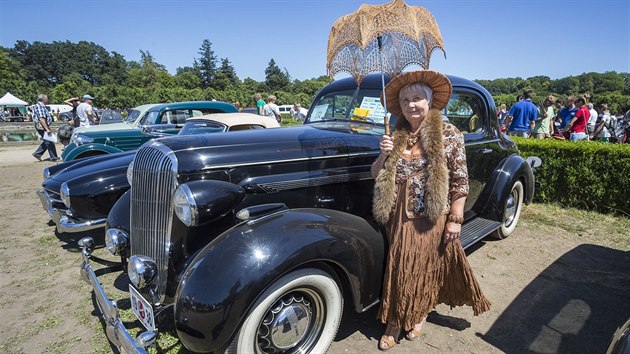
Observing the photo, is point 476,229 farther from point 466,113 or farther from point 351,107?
point 351,107

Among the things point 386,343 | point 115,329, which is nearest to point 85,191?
point 115,329

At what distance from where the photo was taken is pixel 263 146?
8.54 ft

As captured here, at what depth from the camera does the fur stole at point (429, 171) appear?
215cm

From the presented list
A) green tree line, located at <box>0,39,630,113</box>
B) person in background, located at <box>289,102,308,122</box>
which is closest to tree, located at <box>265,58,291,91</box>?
green tree line, located at <box>0,39,630,113</box>

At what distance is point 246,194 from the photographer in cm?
246

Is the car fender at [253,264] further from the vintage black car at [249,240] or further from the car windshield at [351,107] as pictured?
the car windshield at [351,107]

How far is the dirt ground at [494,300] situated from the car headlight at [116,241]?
27.6 inches

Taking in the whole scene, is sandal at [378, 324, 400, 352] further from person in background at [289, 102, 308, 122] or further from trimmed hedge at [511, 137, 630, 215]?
person in background at [289, 102, 308, 122]

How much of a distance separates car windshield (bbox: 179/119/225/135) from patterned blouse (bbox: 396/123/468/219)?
4033mm

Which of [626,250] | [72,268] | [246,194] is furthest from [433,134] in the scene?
[72,268]

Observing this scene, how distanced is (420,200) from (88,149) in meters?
6.84

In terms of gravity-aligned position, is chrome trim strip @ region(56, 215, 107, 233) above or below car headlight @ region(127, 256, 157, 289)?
below

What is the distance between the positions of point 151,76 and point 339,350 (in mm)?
77125

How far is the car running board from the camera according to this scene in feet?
10.8
